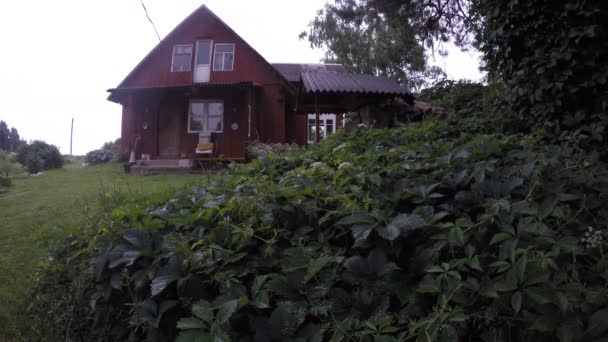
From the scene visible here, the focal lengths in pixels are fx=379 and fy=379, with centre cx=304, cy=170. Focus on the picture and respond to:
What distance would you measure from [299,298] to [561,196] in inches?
47.0

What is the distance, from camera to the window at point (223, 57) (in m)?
15.4

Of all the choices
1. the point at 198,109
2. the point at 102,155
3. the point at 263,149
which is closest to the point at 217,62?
the point at 198,109

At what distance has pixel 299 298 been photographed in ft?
4.47

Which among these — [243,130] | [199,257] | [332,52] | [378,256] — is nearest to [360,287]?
[378,256]

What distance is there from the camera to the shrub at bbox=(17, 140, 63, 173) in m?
15.8

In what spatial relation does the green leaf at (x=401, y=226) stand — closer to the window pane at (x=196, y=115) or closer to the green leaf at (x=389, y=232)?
Answer: the green leaf at (x=389, y=232)

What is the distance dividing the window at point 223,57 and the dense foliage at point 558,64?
13.1m

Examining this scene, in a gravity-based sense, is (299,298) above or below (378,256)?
below

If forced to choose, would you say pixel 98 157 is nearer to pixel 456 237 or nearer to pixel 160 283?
pixel 160 283

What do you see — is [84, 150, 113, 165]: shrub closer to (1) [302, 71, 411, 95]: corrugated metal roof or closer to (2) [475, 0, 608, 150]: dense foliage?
(1) [302, 71, 411, 95]: corrugated metal roof

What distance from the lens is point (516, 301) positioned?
1.11 m

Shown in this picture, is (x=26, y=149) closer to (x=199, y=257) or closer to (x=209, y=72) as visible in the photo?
(x=209, y=72)

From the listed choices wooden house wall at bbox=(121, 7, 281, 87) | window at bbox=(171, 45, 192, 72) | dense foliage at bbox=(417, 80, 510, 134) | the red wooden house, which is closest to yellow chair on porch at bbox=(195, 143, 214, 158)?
the red wooden house

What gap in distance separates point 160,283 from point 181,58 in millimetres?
15810
